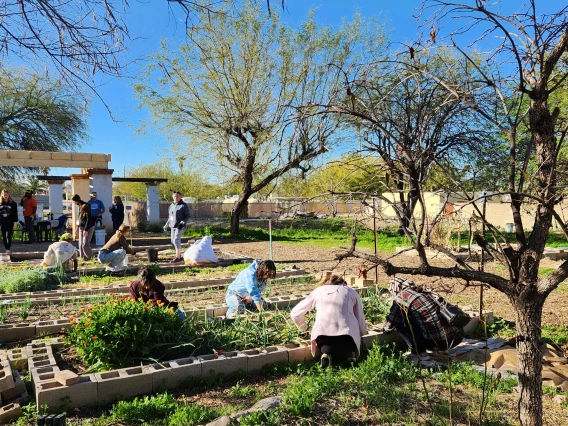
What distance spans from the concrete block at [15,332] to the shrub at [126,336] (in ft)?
3.61

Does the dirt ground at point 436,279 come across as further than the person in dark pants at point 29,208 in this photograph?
No

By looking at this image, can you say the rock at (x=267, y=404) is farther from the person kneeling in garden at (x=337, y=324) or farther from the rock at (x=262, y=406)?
the person kneeling in garden at (x=337, y=324)

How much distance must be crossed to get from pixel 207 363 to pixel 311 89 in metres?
16.0

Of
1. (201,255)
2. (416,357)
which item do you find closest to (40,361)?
(416,357)

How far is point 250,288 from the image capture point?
20.0 feet

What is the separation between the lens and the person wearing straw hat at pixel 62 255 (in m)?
9.41

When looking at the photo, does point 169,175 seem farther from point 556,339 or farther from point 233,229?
point 556,339

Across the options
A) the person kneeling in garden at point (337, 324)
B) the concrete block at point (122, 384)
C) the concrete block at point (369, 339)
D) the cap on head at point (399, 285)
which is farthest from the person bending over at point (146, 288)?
the cap on head at point (399, 285)

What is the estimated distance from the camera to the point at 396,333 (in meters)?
5.38

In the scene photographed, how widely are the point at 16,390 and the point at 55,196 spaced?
19.6 meters

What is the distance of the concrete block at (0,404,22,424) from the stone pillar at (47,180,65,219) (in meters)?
19.4

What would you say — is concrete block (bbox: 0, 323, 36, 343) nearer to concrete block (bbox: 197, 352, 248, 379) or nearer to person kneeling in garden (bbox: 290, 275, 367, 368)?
concrete block (bbox: 197, 352, 248, 379)

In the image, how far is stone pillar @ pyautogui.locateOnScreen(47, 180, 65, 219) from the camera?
21.2 meters

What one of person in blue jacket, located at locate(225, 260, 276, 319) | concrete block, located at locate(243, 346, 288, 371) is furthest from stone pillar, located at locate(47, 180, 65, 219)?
concrete block, located at locate(243, 346, 288, 371)
